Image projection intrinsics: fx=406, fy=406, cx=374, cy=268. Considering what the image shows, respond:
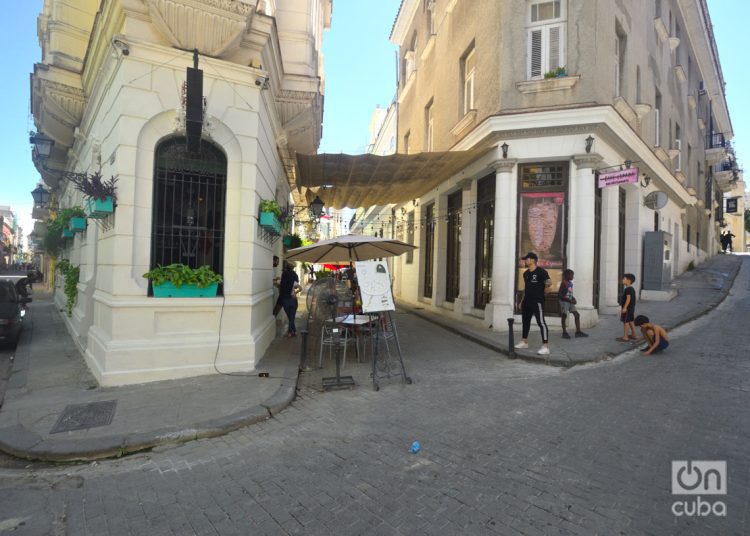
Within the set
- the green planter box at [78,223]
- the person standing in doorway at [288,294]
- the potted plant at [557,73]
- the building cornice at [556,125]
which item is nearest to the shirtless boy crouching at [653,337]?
the building cornice at [556,125]

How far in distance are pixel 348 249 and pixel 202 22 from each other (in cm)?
460

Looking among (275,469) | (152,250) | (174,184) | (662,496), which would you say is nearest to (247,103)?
(174,184)

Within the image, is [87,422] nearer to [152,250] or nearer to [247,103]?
[152,250]

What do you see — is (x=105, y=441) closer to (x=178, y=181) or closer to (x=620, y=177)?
(x=178, y=181)

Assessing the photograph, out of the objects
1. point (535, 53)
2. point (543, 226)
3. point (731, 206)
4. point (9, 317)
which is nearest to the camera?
point (9, 317)

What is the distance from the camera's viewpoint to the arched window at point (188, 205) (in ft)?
21.6

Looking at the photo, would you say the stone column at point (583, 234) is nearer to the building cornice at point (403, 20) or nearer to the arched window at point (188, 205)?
the arched window at point (188, 205)

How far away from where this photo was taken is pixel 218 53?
655cm

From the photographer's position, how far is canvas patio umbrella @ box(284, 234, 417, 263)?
7.46 m

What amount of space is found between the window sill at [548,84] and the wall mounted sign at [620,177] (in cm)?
253

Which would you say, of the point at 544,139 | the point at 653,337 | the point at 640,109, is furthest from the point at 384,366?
the point at 640,109

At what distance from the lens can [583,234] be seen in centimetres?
1012

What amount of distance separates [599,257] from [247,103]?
32.8 ft

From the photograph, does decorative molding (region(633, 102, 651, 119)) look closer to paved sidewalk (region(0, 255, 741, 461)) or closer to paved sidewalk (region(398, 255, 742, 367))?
paved sidewalk (region(398, 255, 742, 367))
